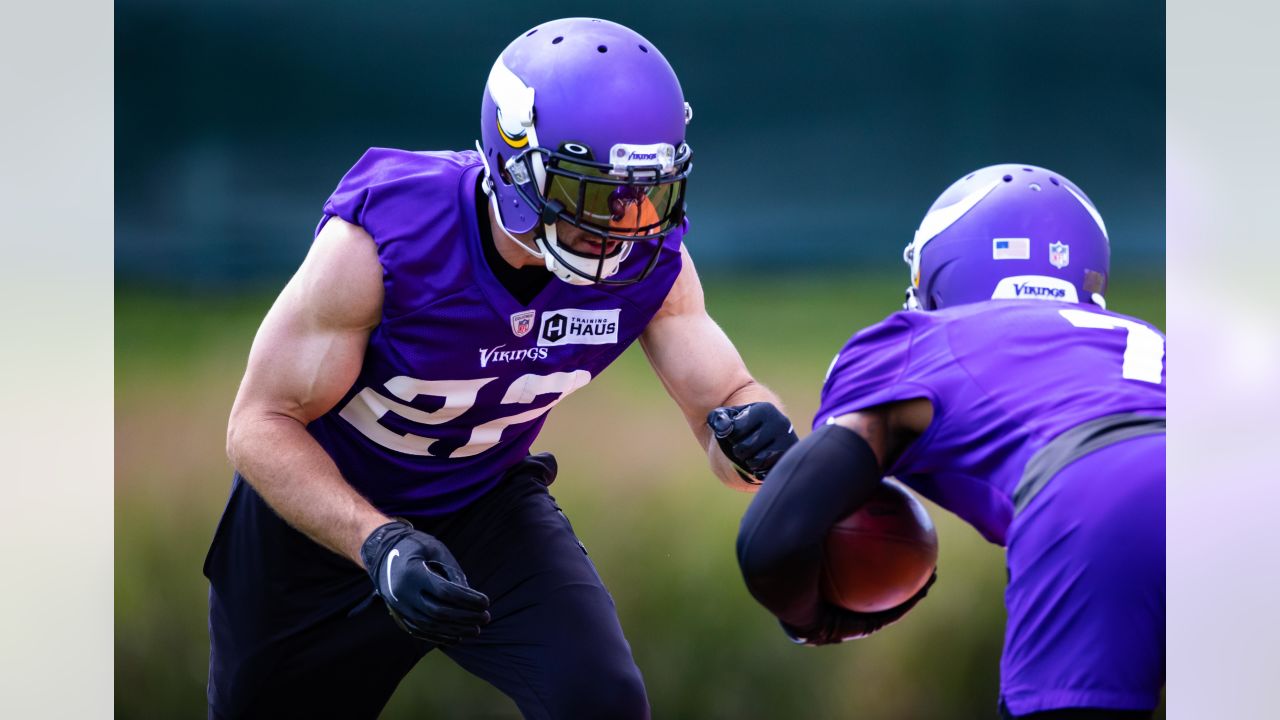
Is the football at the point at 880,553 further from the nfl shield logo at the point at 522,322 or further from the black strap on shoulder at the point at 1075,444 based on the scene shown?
the nfl shield logo at the point at 522,322

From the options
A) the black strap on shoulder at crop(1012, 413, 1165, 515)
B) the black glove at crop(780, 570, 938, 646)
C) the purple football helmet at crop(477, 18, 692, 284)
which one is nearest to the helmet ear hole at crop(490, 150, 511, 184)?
the purple football helmet at crop(477, 18, 692, 284)

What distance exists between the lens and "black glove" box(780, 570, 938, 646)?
1734mm

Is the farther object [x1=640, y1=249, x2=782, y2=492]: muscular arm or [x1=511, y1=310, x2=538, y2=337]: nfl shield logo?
[x1=640, y1=249, x2=782, y2=492]: muscular arm

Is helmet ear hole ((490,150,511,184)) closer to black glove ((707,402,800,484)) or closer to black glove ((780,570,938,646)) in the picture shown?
black glove ((707,402,800,484))

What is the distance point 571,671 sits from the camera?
79.9 inches

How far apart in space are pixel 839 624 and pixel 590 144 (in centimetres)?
77

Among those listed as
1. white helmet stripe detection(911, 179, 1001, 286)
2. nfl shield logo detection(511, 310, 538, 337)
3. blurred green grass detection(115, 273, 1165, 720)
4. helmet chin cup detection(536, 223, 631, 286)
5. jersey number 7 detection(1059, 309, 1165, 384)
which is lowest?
blurred green grass detection(115, 273, 1165, 720)

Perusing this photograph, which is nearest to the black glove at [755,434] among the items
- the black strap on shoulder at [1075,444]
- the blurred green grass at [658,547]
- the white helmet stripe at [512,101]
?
the white helmet stripe at [512,101]

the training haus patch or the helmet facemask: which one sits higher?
the helmet facemask

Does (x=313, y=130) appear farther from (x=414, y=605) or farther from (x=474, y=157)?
(x=414, y=605)

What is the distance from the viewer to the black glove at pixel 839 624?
1.73 meters

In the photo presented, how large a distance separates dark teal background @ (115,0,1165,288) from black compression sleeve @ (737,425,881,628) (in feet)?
5.85

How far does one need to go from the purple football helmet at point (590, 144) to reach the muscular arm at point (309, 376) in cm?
26
